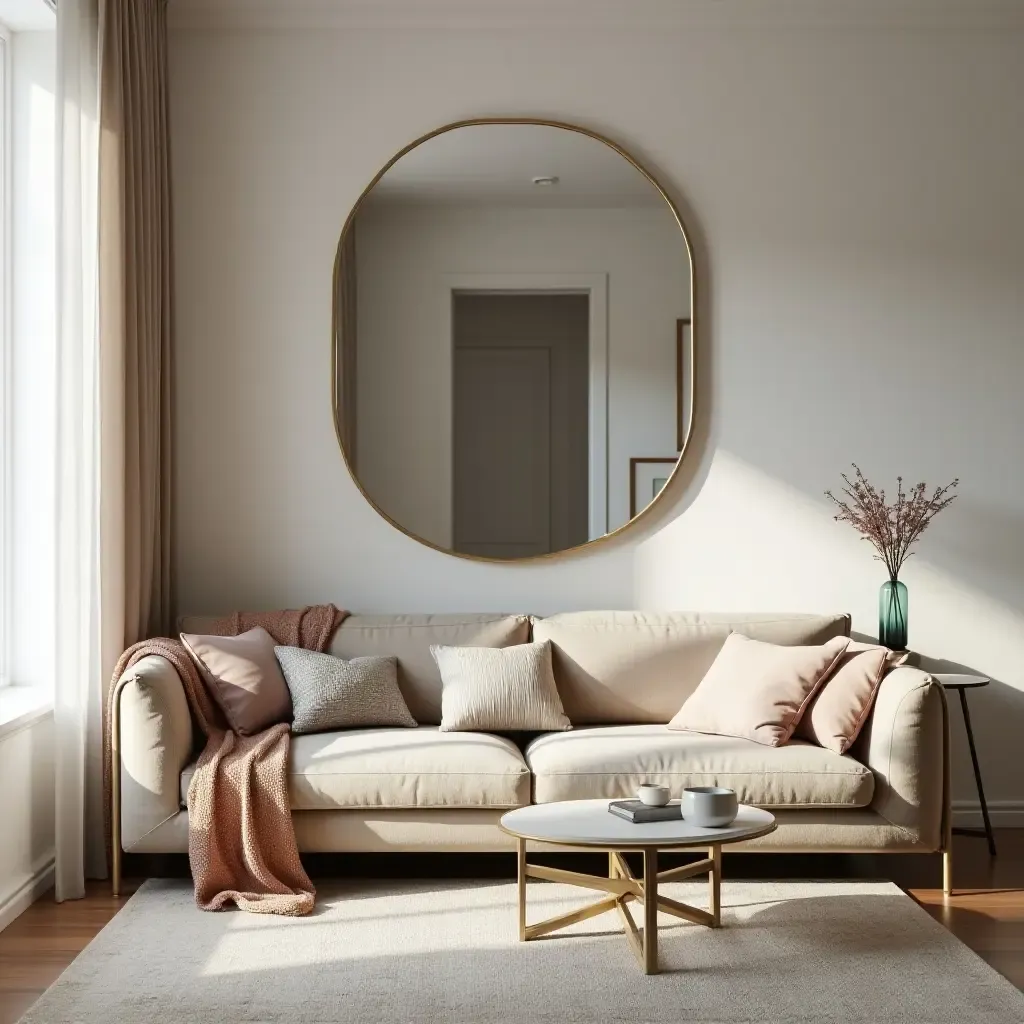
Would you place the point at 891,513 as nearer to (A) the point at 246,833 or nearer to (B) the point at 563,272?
(B) the point at 563,272

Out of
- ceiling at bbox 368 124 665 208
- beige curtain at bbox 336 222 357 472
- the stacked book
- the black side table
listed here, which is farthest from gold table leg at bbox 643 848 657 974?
ceiling at bbox 368 124 665 208

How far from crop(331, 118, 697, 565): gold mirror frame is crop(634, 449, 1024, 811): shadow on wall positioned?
0.14 meters

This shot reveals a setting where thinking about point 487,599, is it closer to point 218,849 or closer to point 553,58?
point 218,849

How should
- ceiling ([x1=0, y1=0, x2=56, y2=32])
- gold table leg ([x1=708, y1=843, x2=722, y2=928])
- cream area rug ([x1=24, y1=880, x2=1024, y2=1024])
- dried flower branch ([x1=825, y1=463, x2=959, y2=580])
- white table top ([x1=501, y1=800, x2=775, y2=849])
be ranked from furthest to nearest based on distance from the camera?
dried flower branch ([x1=825, y1=463, x2=959, y2=580]) < ceiling ([x1=0, y1=0, x2=56, y2=32]) < gold table leg ([x1=708, y1=843, x2=722, y2=928]) < white table top ([x1=501, y1=800, x2=775, y2=849]) < cream area rug ([x1=24, y1=880, x2=1024, y2=1024])

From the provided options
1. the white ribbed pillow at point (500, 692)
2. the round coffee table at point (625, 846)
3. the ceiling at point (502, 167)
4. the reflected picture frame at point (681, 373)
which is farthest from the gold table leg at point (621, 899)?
the ceiling at point (502, 167)

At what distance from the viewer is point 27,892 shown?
11.6ft

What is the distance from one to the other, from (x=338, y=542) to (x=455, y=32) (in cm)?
189

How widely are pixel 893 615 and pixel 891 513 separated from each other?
0.43m

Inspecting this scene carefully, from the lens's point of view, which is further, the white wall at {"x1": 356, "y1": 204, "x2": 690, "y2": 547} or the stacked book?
the white wall at {"x1": 356, "y1": 204, "x2": 690, "y2": 547}

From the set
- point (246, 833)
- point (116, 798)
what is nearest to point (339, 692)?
point (246, 833)

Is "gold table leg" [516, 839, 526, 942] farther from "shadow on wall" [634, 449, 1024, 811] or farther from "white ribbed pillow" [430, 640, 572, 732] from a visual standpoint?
"shadow on wall" [634, 449, 1024, 811]

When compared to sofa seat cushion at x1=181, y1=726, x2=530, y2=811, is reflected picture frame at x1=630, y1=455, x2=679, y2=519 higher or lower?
higher

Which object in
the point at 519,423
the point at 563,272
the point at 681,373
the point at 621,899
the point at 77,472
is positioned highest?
the point at 563,272

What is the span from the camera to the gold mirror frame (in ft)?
14.8
